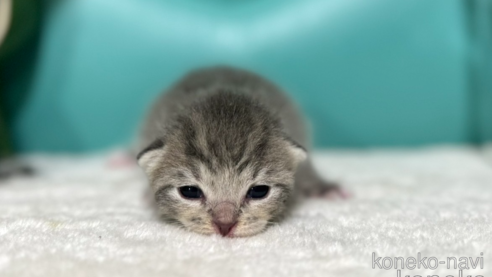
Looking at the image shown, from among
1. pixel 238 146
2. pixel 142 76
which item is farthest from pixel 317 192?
pixel 142 76

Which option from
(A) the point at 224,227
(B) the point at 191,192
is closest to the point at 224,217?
(A) the point at 224,227

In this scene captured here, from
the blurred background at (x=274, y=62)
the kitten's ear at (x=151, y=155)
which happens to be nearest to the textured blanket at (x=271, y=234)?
the kitten's ear at (x=151, y=155)

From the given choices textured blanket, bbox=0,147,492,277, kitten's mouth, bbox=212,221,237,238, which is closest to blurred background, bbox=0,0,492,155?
textured blanket, bbox=0,147,492,277

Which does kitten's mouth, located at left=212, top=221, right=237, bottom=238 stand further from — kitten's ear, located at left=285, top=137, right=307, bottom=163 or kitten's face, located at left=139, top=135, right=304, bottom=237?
kitten's ear, located at left=285, top=137, right=307, bottom=163

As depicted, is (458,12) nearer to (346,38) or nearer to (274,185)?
(346,38)

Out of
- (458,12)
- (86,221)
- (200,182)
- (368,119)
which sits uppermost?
(458,12)

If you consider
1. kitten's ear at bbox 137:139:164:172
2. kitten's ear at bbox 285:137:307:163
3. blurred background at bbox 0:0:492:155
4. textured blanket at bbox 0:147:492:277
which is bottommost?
textured blanket at bbox 0:147:492:277

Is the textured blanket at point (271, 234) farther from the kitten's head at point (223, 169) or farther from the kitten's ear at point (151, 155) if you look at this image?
the kitten's ear at point (151, 155)
